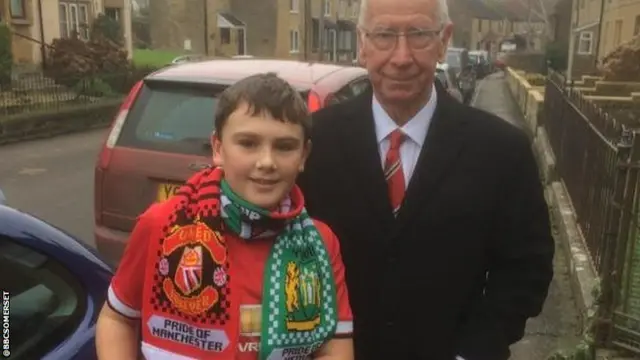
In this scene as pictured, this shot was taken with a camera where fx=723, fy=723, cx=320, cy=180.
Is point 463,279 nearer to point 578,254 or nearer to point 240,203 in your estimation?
point 240,203

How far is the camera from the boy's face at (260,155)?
164 centimetres

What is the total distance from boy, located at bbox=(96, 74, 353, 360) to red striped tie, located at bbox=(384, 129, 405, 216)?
0.38 metres

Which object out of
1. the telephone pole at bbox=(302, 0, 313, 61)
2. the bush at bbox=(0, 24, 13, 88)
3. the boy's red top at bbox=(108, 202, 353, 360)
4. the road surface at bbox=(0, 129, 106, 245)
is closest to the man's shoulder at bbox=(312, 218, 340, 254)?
the boy's red top at bbox=(108, 202, 353, 360)

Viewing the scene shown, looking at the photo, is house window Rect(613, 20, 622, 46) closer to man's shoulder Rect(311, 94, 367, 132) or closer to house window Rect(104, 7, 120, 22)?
house window Rect(104, 7, 120, 22)

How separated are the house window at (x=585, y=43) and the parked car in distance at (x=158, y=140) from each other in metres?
34.7

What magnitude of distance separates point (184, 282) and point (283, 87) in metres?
0.50

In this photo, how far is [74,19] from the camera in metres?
27.7

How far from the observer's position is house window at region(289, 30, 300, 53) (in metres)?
46.2

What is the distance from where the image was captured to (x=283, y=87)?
5.56ft

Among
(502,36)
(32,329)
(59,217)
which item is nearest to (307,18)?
(59,217)

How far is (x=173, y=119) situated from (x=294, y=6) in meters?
43.4

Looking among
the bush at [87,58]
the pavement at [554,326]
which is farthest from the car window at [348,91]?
the bush at [87,58]

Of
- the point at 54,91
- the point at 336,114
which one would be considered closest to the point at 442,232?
the point at 336,114

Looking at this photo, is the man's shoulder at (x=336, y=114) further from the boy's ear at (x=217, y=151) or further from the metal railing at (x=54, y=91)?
the metal railing at (x=54, y=91)
